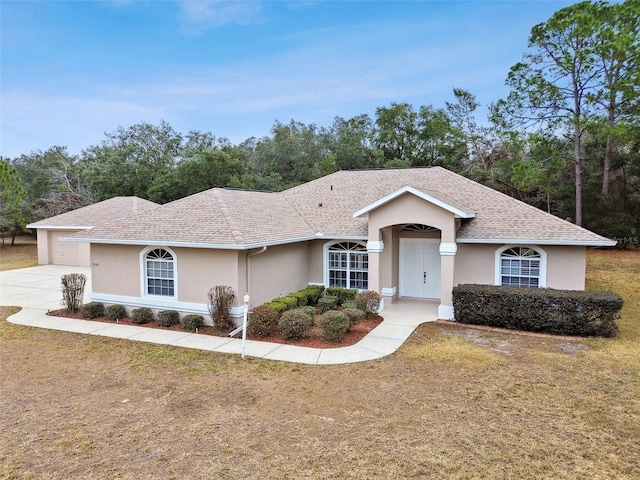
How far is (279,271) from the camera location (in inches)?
567

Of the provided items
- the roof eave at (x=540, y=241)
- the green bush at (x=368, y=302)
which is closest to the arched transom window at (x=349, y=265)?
the green bush at (x=368, y=302)

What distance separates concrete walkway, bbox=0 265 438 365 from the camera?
32.2ft

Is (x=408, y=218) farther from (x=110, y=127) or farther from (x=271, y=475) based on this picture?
(x=110, y=127)

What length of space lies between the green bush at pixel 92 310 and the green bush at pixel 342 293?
8059 millimetres

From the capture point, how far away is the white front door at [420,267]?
15711mm

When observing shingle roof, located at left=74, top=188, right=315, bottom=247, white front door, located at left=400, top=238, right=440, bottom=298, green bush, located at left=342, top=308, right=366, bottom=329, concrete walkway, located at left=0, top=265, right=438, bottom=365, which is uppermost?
shingle roof, located at left=74, top=188, right=315, bottom=247

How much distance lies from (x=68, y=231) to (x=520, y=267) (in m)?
27.8

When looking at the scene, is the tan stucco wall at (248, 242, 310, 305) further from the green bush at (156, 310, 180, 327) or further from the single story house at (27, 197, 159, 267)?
the single story house at (27, 197, 159, 267)

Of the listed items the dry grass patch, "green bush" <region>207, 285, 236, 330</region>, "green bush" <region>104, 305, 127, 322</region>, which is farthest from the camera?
"green bush" <region>104, 305, 127, 322</region>

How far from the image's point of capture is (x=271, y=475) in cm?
510

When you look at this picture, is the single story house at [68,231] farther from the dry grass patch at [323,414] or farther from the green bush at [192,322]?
the dry grass patch at [323,414]

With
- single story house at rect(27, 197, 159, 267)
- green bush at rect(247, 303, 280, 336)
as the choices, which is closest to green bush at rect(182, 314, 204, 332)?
green bush at rect(247, 303, 280, 336)

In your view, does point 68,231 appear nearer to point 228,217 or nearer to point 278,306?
point 228,217

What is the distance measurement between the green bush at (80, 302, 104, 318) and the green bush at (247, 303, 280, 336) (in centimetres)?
590
